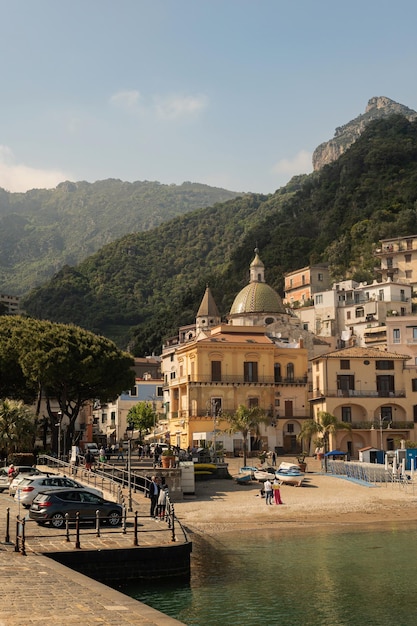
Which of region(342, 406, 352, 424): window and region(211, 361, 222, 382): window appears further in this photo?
region(211, 361, 222, 382): window

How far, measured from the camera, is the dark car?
89.6ft

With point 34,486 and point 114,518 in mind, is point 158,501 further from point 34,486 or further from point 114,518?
point 34,486

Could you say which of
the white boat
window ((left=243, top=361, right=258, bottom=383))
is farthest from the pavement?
window ((left=243, top=361, right=258, bottom=383))

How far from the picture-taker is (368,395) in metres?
70.7

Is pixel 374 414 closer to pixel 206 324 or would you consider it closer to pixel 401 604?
pixel 206 324

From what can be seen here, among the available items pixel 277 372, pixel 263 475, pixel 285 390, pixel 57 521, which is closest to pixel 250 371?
pixel 277 372

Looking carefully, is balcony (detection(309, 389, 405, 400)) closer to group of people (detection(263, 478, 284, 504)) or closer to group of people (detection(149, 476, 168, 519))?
group of people (detection(263, 478, 284, 504))

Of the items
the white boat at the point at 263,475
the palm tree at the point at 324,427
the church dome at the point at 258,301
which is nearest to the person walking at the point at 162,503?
the white boat at the point at 263,475

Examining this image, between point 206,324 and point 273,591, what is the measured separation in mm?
84806

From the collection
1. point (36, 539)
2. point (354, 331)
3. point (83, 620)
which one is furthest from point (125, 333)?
point (83, 620)

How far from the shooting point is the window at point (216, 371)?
71.4m

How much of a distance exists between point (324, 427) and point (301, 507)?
25.7 m

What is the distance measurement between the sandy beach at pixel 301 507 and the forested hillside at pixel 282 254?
243 feet

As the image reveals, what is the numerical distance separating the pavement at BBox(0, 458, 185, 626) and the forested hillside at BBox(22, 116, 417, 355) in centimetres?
10310
